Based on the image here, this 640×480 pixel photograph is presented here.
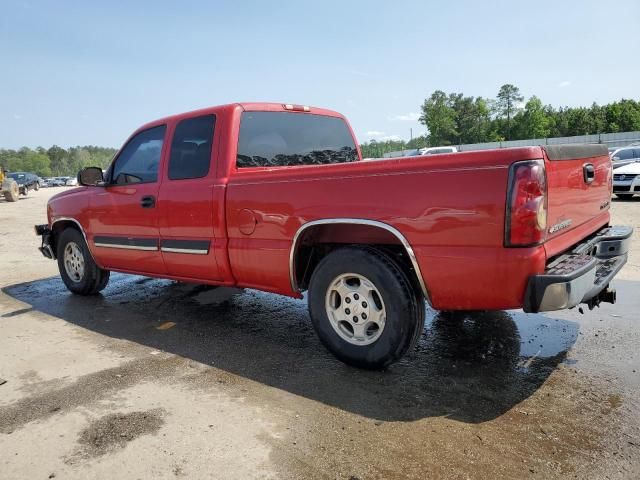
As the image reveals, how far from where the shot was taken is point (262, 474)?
230cm

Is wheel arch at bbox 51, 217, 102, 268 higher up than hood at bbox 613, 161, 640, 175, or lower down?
higher up

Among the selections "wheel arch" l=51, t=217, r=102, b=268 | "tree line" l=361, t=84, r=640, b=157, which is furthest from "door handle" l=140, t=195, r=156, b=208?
"tree line" l=361, t=84, r=640, b=157

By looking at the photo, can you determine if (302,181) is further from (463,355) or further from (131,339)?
(131,339)

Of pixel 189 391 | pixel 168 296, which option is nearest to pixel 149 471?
pixel 189 391

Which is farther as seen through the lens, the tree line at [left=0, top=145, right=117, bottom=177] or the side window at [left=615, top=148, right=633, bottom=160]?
the tree line at [left=0, top=145, right=117, bottom=177]

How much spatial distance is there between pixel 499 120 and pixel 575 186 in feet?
310

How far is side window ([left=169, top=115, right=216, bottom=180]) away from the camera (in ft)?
13.9

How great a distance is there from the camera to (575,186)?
10.3 feet

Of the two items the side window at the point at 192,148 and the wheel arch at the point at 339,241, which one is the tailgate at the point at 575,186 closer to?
the wheel arch at the point at 339,241

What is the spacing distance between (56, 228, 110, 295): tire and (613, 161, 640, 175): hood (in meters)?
14.2

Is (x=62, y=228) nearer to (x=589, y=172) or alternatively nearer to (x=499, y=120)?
(x=589, y=172)

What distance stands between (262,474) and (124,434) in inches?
35.7

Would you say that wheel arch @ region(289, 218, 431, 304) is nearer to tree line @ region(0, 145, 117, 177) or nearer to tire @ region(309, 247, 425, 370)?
tire @ region(309, 247, 425, 370)

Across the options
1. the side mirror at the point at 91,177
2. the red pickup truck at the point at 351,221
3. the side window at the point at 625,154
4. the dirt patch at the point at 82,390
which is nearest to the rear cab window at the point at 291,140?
the red pickup truck at the point at 351,221
